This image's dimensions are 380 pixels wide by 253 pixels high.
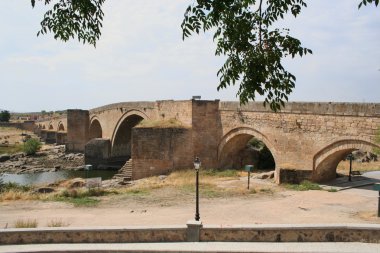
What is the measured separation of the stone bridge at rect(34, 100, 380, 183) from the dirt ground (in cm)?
155

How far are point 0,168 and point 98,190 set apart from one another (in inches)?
863

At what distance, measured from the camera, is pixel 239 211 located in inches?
453

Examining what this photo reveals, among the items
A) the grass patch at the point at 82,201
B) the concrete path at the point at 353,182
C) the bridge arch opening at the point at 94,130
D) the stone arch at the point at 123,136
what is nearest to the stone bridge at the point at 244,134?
the stone arch at the point at 123,136

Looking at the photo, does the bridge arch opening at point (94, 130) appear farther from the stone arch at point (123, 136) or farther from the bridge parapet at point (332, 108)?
the bridge parapet at point (332, 108)

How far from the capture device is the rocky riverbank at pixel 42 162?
3266cm

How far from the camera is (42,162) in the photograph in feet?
119

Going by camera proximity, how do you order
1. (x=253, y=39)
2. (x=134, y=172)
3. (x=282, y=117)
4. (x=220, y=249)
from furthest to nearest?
(x=134, y=172) < (x=282, y=117) < (x=220, y=249) < (x=253, y=39)

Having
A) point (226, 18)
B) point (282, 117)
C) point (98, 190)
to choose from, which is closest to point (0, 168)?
point (98, 190)

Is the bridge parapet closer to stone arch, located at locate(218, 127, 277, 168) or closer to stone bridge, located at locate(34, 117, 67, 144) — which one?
stone arch, located at locate(218, 127, 277, 168)

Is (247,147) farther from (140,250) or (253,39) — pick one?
(253,39)

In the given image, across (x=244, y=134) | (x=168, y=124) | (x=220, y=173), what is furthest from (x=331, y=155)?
(x=168, y=124)

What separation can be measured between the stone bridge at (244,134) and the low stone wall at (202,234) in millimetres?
6247

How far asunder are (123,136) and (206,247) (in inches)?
1106

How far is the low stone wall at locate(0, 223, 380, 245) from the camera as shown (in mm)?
7305
